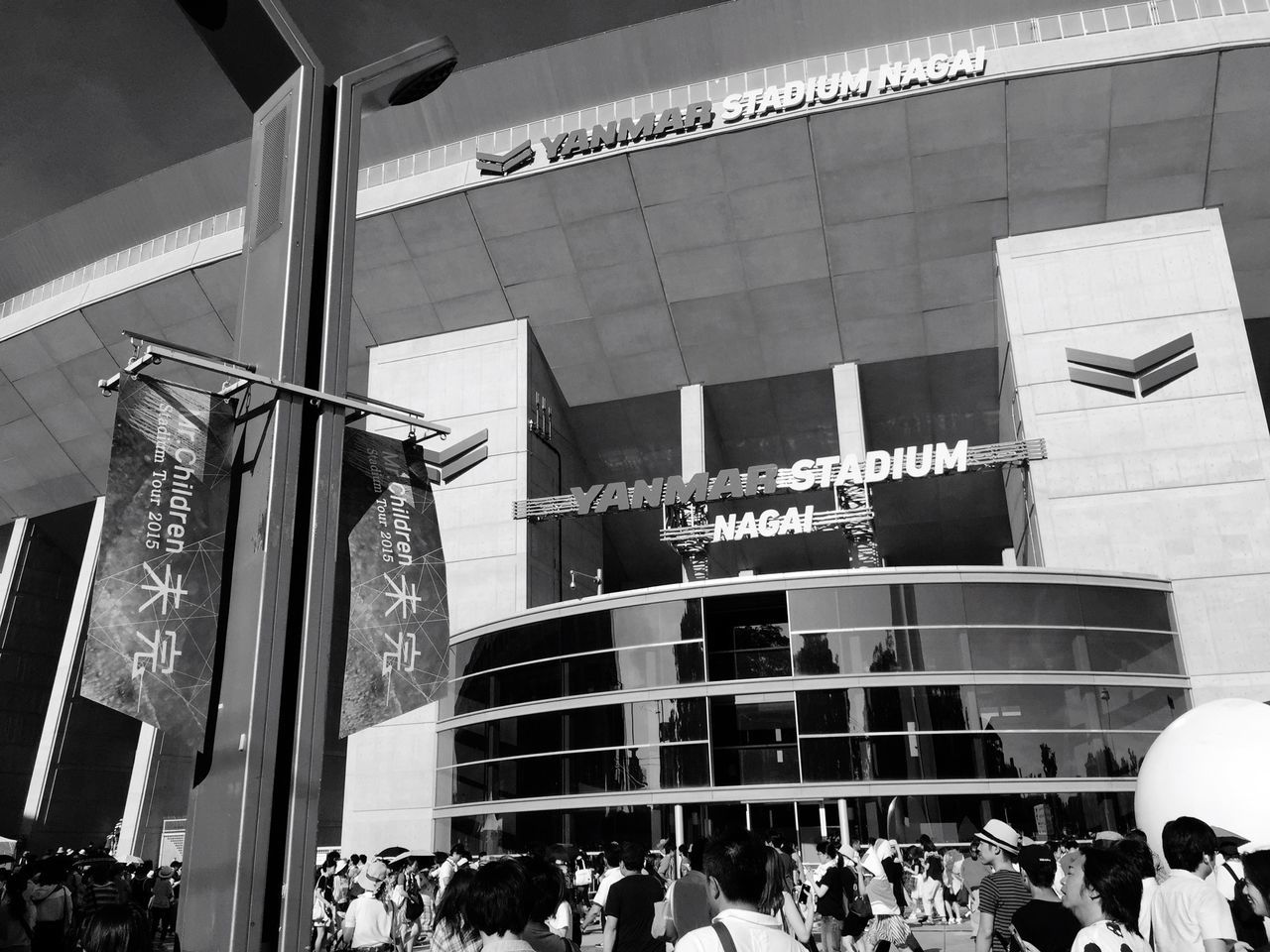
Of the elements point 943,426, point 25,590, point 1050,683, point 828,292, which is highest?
point 828,292

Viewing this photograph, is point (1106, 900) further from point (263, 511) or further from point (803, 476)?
point (803, 476)

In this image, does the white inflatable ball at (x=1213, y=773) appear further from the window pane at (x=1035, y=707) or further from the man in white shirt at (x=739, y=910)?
the window pane at (x=1035, y=707)

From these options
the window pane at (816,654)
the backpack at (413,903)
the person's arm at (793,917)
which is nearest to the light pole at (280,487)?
the person's arm at (793,917)

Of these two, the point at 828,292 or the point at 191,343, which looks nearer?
the point at 828,292

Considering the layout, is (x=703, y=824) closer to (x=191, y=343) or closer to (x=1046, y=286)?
(x=1046, y=286)

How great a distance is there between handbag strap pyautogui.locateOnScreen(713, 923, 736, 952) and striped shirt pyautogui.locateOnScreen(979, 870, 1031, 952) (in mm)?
3520

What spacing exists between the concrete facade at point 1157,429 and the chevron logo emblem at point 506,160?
1624 centimetres

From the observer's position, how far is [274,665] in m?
5.16

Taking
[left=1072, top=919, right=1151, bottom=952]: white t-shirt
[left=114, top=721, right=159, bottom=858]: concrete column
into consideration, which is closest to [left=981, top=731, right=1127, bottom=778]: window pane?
[left=1072, top=919, right=1151, bottom=952]: white t-shirt

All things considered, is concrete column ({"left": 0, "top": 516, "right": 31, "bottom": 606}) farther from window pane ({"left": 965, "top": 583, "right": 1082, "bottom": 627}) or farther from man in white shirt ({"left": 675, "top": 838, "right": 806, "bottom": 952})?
man in white shirt ({"left": 675, "top": 838, "right": 806, "bottom": 952})

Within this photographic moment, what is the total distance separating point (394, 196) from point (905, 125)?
56.7ft

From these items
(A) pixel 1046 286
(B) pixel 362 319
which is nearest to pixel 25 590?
(B) pixel 362 319

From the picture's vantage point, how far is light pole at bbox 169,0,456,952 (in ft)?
16.1

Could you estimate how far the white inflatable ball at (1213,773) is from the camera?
949 centimetres
